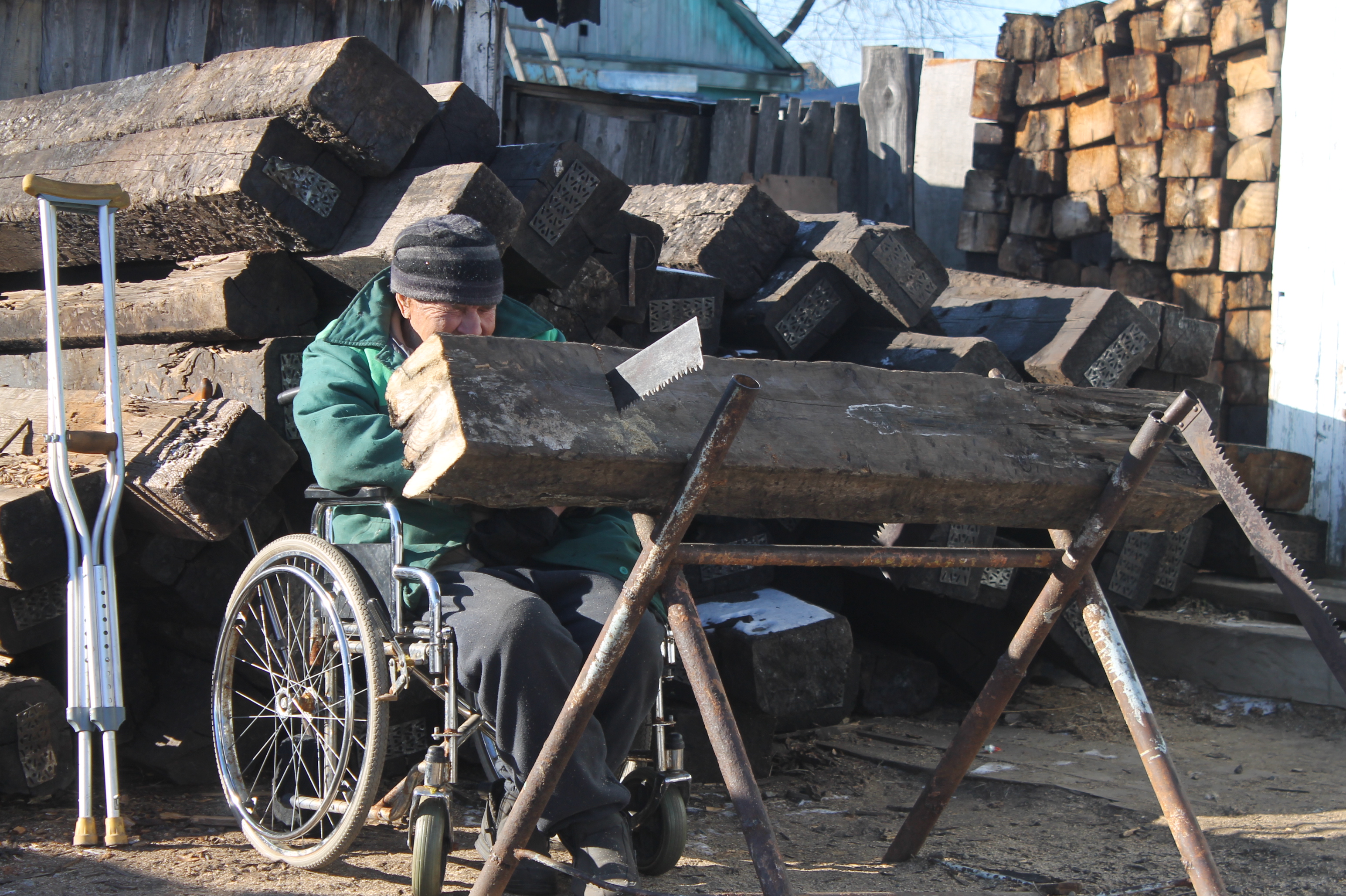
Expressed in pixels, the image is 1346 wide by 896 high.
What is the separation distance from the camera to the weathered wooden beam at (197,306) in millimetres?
3523

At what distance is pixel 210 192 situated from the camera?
138 inches

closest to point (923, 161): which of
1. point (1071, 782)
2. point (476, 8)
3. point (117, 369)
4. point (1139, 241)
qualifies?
point (1139, 241)

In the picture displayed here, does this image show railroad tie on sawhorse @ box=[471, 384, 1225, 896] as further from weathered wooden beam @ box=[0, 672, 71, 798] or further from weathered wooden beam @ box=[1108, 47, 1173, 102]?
weathered wooden beam @ box=[1108, 47, 1173, 102]

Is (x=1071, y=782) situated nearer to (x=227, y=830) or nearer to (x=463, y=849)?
(x=463, y=849)

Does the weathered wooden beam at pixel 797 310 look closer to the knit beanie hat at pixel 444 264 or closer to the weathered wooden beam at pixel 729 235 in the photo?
the weathered wooden beam at pixel 729 235

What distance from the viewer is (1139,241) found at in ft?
21.2

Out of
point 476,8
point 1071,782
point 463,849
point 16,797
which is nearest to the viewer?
point 463,849

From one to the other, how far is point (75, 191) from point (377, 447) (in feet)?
4.10

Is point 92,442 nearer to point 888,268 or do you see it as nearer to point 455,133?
point 455,133

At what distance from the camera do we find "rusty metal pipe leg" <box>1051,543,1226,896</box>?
2.17 m

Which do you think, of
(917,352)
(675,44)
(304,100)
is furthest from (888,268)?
(675,44)

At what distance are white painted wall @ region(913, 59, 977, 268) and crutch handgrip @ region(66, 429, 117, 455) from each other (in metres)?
5.54

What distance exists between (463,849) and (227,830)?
677 mm

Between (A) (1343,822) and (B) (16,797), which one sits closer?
(B) (16,797)
